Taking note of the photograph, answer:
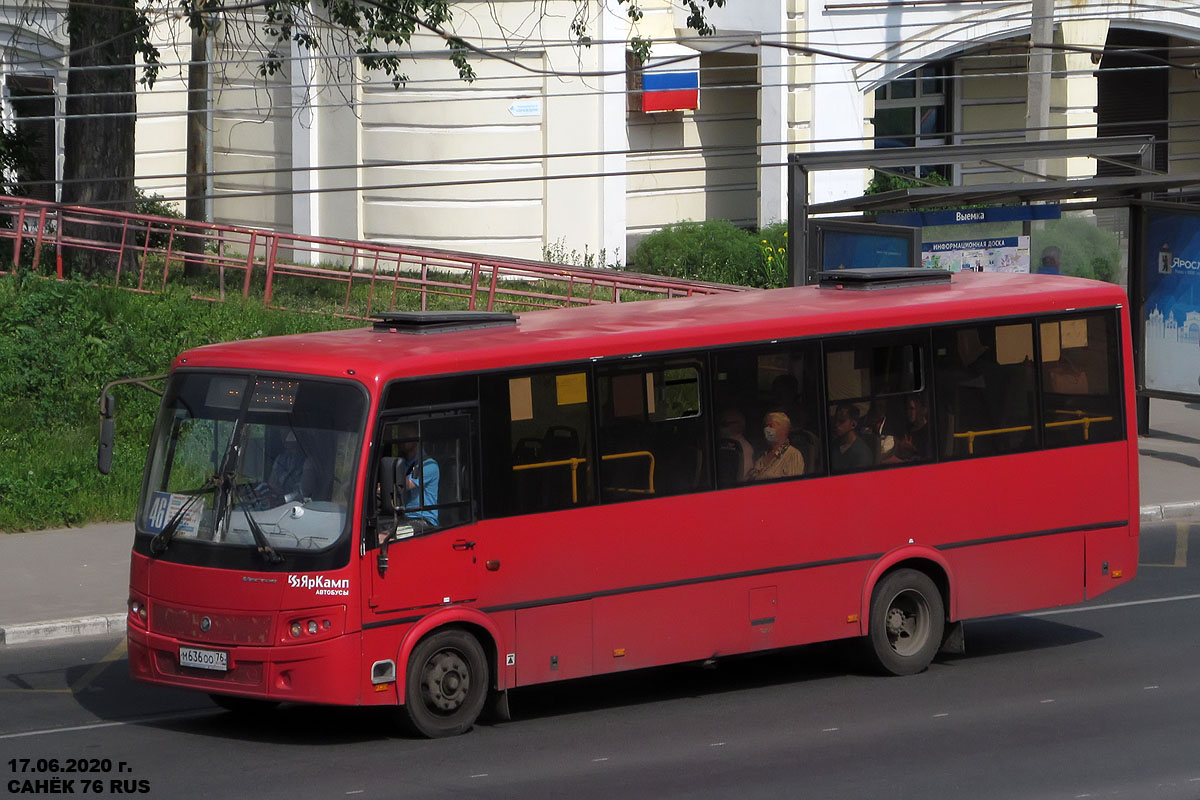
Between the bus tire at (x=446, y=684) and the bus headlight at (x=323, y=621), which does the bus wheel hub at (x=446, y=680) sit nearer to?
the bus tire at (x=446, y=684)

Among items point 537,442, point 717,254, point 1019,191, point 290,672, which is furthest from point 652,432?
point 717,254

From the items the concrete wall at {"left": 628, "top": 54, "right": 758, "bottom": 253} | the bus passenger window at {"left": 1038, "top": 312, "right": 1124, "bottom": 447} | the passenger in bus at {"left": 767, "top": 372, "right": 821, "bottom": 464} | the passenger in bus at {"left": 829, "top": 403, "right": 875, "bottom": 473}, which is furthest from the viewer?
the concrete wall at {"left": 628, "top": 54, "right": 758, "bottom": 253}

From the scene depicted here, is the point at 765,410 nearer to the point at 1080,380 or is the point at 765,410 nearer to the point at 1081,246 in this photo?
the point at 1080,380

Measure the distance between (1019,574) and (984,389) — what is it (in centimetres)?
134

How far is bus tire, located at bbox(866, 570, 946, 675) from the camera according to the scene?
476 inches

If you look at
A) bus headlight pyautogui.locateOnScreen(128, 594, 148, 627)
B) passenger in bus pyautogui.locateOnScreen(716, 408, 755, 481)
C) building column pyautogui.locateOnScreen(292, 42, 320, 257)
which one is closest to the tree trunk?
building column pyautogui.locateOnScreen(292, 42, 320, 257)

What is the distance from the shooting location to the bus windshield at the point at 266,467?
10.2 metres

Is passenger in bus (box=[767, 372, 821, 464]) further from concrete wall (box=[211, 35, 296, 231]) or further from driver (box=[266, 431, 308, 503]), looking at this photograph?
concrete wall (box=[211, 35, 296, 231])

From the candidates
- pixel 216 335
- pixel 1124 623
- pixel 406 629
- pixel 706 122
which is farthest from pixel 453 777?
pixel 706 122

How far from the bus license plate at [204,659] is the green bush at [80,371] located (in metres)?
7.28

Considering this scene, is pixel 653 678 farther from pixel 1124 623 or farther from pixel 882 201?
pixel 882 201

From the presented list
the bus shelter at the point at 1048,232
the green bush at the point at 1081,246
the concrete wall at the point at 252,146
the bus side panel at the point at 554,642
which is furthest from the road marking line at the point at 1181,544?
the concrete wall at the point at 252,146

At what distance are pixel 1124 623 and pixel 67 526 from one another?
9855 millimetres

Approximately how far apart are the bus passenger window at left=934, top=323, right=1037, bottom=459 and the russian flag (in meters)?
22.7
